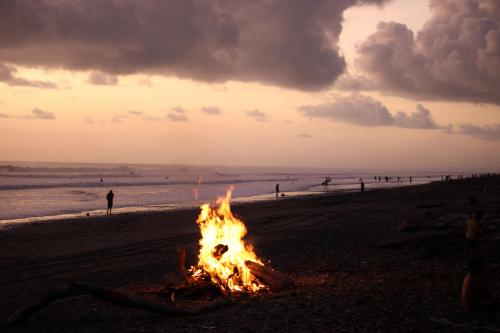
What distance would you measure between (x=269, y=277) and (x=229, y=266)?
1.21m

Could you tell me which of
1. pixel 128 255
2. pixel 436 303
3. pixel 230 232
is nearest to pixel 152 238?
pixel 128 255

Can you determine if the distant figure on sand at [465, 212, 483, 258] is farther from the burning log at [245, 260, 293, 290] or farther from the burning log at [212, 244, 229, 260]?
the burning log at [212, 244, 229, 260]

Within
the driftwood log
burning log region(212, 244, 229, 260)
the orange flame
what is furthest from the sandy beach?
burning log region(212, 244, 229, 260)

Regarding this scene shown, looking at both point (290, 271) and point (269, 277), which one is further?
point (290, 271)

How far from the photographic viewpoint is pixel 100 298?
1033cm

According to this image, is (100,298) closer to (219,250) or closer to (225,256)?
(219,250)

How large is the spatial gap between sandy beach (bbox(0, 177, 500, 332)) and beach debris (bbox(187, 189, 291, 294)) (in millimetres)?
707

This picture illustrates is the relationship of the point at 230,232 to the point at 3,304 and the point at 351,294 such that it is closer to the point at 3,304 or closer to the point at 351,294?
the point at 351,294

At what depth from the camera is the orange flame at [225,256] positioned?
12594mm

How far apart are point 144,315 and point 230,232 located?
162 inches

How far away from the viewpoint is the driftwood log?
10.0 meters

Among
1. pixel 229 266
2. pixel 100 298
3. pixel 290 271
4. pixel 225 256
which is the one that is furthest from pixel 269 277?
pixel 100 298

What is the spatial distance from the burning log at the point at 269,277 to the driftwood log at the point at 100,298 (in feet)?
7.31

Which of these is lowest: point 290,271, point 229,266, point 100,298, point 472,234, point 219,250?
point 290,271
